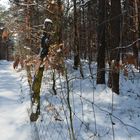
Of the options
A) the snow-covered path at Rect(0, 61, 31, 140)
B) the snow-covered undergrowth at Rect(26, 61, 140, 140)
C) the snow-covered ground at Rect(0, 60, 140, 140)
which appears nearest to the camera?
the snow-covered undergrowth at Rect(26, 61, 140, 140)

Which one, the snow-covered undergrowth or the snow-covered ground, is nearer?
the snow-covered undergrowth

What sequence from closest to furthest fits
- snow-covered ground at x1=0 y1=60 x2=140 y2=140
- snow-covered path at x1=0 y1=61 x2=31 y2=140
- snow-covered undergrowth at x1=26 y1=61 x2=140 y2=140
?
snow-covered undergrowth at x1=26 y1=61 x2=140 y2=140, snow-covered ground at x1=0 y1=60 x2=140 y2=140, snow-covered path at x1=0 y1=61 x2=31 y2=140

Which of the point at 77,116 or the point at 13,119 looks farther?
the point at 13,119

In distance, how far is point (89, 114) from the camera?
10328mm

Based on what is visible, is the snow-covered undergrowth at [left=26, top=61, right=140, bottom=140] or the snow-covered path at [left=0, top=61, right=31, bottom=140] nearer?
the snow-covered undergrowth at [left=26, top=61, right=140, bottom=140]

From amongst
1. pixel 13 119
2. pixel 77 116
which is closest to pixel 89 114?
pixel 77 116

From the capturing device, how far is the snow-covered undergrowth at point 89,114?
7543 mm

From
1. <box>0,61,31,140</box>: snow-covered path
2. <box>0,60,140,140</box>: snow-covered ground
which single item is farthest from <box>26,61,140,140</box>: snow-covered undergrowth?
<box>0,61,31,140</box>: snow-covered path

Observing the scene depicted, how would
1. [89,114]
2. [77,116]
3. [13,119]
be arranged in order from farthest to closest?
[13,119]
[89,114]
[77,116]

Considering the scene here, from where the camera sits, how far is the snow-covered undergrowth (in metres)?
7.54

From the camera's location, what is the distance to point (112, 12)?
14102 mm

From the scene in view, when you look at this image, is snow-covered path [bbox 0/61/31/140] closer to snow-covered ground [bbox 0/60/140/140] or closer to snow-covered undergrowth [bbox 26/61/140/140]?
snow-covered ground [bbox 0/60/140/140]

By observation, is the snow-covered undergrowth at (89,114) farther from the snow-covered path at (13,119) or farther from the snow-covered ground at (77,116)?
the snow-covered path at (13,119)

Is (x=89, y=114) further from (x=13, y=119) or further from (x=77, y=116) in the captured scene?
(x=13, y=119)
